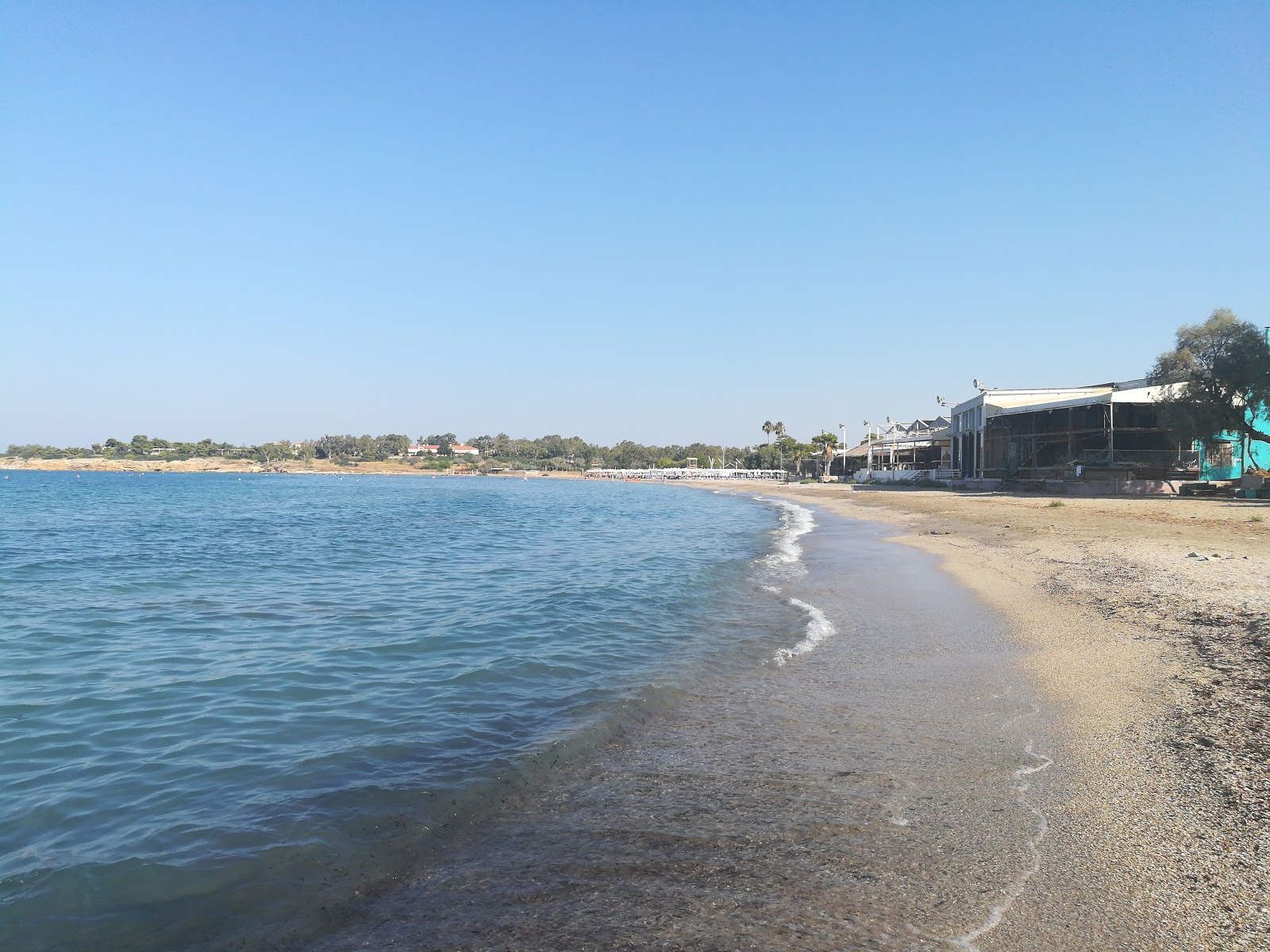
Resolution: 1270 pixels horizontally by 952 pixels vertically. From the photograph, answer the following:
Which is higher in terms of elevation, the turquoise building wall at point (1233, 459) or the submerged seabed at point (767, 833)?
the turquoise building wall at point (1233, 459)

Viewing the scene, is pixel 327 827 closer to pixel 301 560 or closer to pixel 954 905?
pixel 954 905

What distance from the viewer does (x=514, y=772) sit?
5734 millimetres

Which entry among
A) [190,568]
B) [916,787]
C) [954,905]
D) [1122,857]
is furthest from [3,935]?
[190,568]

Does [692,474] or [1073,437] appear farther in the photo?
[692,474]

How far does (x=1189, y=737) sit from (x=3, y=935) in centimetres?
756

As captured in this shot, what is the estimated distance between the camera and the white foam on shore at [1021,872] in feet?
10.8

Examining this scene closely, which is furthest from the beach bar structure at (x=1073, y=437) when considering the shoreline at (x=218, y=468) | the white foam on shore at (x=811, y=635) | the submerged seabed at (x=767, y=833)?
the shoreline at (x=218, y=468)

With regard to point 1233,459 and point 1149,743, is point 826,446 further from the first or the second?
point 1149,743

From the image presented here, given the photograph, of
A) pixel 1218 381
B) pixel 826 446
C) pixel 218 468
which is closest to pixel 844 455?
pixel 826 446

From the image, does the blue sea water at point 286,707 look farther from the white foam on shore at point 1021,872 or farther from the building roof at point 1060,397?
the building roof at point 1060,397

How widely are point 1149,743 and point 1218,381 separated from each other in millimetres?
31835

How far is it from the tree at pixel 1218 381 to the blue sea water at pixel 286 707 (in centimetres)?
2256

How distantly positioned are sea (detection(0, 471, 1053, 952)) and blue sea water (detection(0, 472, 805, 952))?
0.03 meters

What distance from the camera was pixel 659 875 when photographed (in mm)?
4039
